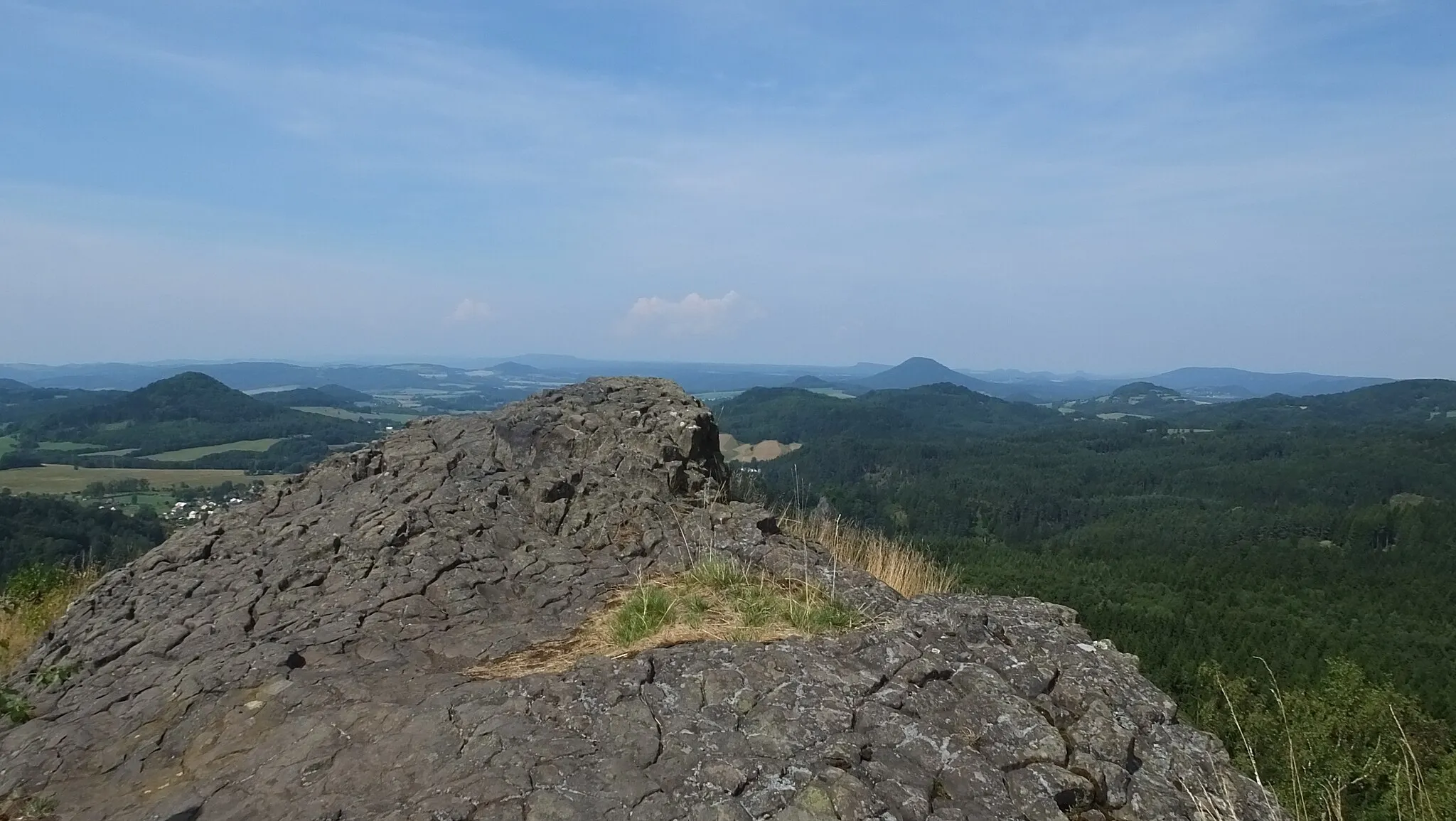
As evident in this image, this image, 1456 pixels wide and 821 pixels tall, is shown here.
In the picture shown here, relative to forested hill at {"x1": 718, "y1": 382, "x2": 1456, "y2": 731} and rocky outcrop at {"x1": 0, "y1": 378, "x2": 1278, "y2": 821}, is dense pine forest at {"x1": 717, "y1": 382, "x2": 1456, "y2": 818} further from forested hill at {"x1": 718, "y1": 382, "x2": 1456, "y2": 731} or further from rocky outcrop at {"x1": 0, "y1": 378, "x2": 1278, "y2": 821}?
rocky outcrop at {"x1": 0, "y1": 378, "x2": 1278, "y2": 821}

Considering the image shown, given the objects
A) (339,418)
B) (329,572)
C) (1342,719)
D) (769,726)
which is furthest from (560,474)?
(339,418)

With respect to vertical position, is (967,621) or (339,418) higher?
(967,621)

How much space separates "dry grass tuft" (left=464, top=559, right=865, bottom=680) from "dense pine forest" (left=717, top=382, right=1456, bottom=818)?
3.10 m

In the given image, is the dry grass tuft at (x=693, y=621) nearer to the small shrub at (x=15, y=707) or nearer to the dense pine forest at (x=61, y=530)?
the small shrub at (x=15, y=707)

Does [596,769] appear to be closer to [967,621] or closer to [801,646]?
[801,646]

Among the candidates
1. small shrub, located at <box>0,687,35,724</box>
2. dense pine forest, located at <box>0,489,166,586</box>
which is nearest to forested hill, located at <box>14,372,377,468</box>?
dense pine forest, located at <box>0,489,166,586</box>

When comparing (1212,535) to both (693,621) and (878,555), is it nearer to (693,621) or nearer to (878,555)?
(878,555)

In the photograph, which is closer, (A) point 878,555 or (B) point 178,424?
(A) point 878,555

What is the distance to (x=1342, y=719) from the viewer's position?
120 feet

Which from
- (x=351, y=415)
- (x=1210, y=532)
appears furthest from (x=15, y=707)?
(x=351, y=415)

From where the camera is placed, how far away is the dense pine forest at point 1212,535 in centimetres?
6259

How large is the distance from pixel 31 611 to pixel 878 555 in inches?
399

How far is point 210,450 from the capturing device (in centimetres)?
10975

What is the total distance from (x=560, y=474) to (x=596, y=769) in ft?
16.6
